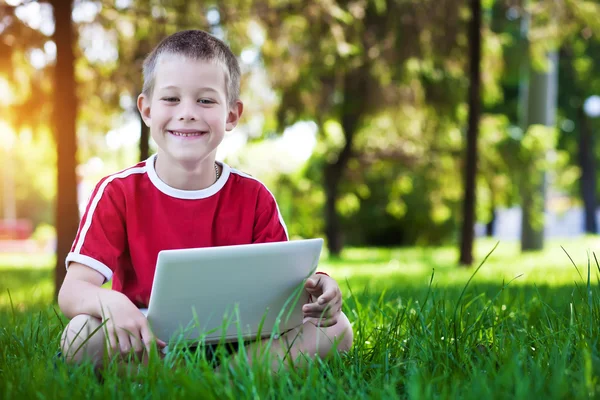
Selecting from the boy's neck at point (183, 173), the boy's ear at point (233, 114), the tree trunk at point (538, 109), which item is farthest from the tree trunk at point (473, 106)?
the boy's neck at point (183, 173)

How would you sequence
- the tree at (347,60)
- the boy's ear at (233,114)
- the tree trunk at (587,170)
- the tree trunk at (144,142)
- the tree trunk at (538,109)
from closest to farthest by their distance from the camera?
the boy's ear at (233,114) < the tree trunk at (144,142) < the tree at (347,60) < the tree trunk at (538,109) < the tree trunk at (587,170)

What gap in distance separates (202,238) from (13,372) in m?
0.76

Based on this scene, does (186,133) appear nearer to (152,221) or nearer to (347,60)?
(152,221)

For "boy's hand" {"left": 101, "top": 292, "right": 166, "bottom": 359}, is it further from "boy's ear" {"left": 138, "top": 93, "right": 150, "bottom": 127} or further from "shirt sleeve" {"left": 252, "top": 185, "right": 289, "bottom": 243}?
"boy's ear" {"left": 138, "top": 93, "right": 150, "bottom": 127}

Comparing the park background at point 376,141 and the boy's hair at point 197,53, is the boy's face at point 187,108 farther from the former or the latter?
the park background at point 376,141

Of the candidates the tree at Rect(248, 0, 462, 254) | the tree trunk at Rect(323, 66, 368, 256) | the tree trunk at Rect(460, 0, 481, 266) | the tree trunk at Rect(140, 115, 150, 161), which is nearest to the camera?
the tree trunk at Rect(140, 115, 150, 161)

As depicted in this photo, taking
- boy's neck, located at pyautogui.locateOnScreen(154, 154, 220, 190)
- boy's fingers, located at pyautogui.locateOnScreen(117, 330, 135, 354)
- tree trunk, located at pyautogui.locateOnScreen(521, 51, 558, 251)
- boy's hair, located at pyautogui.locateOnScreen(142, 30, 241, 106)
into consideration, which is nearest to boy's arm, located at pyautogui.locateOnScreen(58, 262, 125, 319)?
boy's fingers, located at pyautogui.locateOnScreen(117, 330, 135, 354)

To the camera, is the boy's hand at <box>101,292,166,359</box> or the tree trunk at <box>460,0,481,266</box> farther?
the tree trunk at <box>460,0,481,266</box>

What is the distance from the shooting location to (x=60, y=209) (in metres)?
5.72

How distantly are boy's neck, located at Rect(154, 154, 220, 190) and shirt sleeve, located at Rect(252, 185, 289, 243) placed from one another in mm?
224

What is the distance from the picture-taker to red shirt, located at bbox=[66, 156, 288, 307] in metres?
2.28

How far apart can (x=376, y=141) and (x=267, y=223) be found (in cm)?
1049

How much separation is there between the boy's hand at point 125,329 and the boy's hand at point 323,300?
0.47m

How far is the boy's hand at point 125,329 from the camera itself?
6.41 feet
